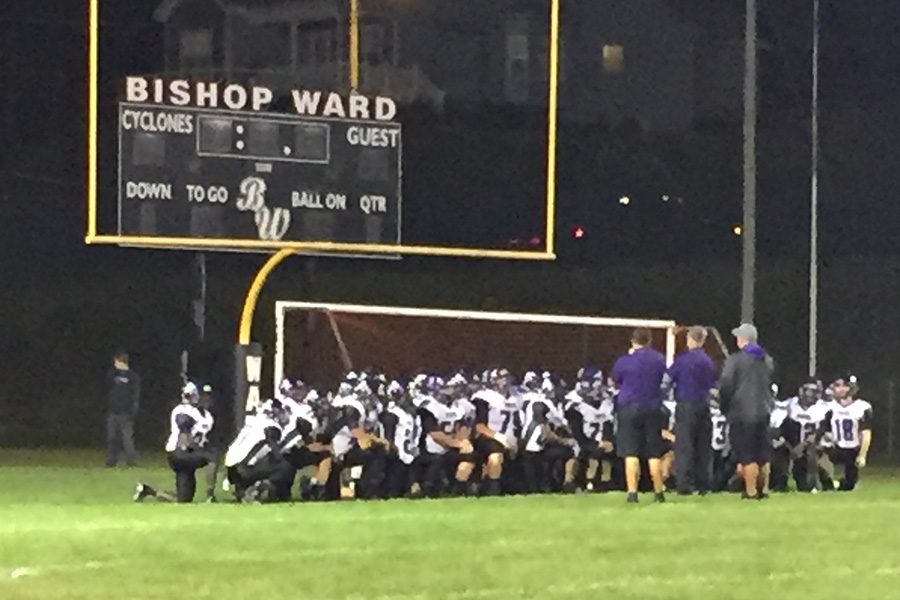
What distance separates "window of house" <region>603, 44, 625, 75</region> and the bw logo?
22956mm

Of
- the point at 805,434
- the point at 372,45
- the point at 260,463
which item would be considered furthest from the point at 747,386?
the point at 372,45

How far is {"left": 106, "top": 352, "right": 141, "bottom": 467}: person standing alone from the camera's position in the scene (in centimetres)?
2284

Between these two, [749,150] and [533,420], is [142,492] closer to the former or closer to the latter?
[533,420]

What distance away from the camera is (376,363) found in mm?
20969

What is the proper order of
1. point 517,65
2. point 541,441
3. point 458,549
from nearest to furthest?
point 458,549 < point 541,441 < point 517,65

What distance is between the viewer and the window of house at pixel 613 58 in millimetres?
40469

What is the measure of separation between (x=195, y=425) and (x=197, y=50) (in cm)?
593

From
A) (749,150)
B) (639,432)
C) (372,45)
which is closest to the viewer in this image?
(639,432)

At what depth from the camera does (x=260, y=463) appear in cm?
1564

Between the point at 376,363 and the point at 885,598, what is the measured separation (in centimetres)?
1183

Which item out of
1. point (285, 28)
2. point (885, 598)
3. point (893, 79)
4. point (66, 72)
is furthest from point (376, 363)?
point (893, 79)

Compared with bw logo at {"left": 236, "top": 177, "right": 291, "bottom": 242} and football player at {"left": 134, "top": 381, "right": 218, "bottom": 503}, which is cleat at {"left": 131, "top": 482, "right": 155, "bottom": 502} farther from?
bw logo at {"left": 236, "top": 177, "right": 291, "bottom": 242}

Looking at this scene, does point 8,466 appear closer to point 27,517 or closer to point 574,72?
point 27,517

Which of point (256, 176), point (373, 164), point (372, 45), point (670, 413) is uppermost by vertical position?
point (372, 45)
